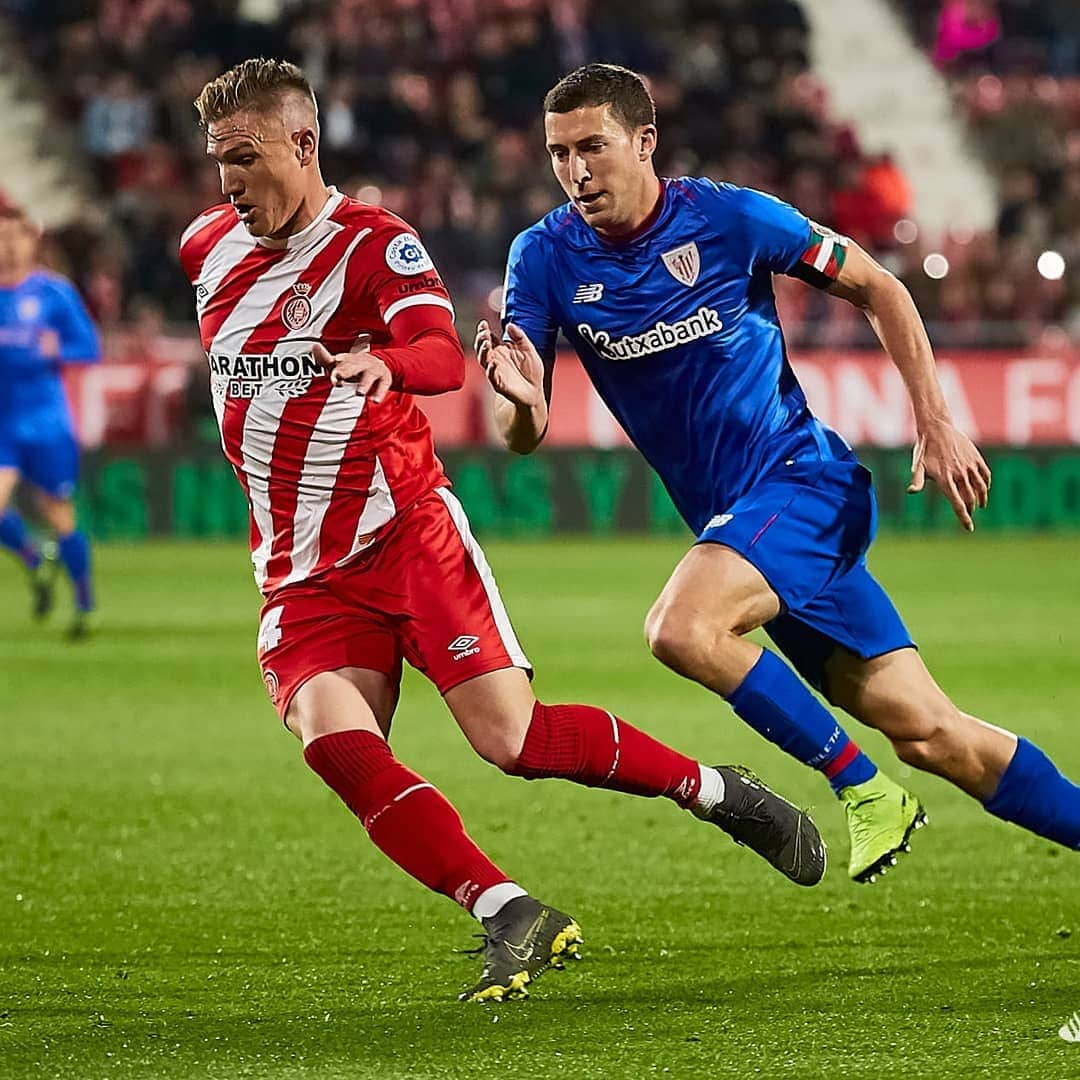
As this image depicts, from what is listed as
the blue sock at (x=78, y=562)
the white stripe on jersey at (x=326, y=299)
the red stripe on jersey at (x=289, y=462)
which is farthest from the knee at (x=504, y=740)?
the blue sock at (x=78, y=562)

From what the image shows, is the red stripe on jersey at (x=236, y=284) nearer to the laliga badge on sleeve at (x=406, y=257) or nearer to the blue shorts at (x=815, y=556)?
the laliga badge on sleeve at (x=406, y=257)

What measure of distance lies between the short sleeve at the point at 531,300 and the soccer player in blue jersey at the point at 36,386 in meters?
7.33

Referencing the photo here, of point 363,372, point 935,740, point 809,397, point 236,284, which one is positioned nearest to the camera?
point 363,372

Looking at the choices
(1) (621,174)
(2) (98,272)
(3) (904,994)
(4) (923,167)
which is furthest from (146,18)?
(3) (904,994)

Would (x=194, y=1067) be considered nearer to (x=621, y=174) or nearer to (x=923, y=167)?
(x=621, y=174)

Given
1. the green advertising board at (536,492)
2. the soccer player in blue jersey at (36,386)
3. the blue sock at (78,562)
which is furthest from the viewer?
the green advertising board at (536,492)

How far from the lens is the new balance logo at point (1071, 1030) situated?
400 centimetres

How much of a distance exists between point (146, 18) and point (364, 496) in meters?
17.4

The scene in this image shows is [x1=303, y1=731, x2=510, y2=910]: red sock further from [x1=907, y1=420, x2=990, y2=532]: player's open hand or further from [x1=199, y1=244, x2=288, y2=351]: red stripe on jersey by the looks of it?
[x1=907, y1=420, x2=990, y2=532]: player's open hand

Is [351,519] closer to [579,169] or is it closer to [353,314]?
[353,314]

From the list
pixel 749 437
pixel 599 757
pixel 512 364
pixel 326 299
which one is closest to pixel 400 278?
pixel 326 299

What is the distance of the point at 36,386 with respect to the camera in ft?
41.7

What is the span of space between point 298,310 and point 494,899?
1387 mm

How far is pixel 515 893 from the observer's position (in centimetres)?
438
